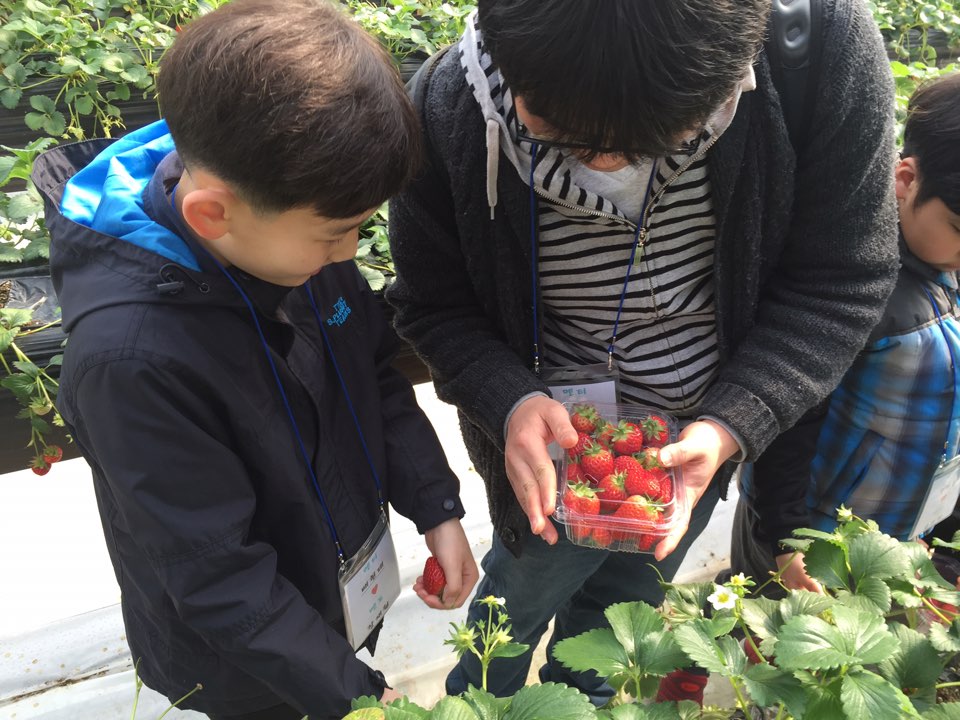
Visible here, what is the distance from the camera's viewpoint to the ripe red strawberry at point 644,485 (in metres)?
0.95

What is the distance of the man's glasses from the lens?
0.72 meters

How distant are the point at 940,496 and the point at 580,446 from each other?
0.84 m

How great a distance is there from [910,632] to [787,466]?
1.63ft

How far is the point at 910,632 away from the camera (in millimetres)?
765

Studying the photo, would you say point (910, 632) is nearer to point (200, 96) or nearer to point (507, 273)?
point (507, 273)

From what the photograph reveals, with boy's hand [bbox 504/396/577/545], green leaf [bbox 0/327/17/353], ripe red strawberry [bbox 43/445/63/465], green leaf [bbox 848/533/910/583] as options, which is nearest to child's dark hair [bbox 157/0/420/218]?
boy's hand [bbox 504/396/577/545]

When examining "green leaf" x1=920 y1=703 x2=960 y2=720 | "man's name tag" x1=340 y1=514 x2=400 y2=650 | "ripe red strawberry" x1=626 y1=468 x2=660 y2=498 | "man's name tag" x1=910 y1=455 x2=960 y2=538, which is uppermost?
"green leaf" x1=920 y1=703 x2=960 y2=720

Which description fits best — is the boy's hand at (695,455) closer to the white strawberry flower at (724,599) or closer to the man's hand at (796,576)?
the white strawberry flower at (724,599)

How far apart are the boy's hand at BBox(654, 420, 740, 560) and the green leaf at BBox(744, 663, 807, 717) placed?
0.22 meters

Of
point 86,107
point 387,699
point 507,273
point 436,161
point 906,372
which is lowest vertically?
point 387,699

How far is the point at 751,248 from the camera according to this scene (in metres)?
0.95

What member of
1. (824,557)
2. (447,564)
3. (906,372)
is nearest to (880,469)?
(906,372)

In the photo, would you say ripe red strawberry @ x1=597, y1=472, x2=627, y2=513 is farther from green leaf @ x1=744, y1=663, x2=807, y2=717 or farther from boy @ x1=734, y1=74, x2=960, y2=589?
boy @ x1=734, y1=74, x2=960, y2=589

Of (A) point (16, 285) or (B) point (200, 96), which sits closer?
(B) point (200, 96)
